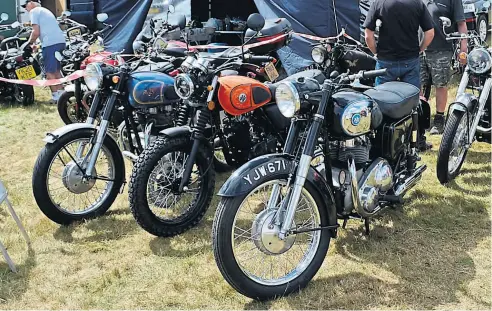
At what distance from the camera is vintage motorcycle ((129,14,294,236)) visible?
329cm

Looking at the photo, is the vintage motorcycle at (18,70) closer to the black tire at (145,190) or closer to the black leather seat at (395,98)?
the black tire at (145,190)

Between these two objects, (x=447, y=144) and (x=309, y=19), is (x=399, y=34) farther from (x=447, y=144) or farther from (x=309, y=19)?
(x=309, y=19)

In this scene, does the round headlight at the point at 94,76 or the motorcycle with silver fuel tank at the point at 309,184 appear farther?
the round headlight at the point at 94,76

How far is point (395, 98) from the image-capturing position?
3.24 m

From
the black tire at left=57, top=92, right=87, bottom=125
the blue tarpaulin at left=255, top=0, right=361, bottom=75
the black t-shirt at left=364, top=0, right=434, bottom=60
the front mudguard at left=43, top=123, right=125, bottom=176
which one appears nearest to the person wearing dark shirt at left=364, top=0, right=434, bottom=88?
the black t-shirt at left=364, top=0, right=434, bottom=60

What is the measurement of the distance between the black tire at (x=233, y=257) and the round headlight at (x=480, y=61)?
2.37m

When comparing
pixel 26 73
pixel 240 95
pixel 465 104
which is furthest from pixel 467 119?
pixel 26 73

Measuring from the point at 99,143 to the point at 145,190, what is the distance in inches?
21.2

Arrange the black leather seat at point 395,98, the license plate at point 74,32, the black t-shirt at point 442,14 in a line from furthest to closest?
the license plate at point 74,32 → the black t-shirt at point 442,14 → the black leather seat at point 395,98

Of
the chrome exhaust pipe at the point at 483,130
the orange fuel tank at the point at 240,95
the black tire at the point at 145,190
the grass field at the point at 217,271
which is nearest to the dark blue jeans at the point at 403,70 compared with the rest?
the chrome exhaust pipe at the point at 483,130

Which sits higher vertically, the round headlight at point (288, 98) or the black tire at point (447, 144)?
the round headlight at point (288, 98)

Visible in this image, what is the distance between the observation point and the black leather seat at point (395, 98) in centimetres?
319

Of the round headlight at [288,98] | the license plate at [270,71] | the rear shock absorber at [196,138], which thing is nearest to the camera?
the round headlight at [288,98]

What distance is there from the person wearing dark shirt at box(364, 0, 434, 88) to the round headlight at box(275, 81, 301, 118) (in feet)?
6.55
